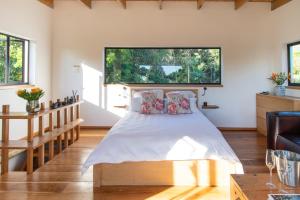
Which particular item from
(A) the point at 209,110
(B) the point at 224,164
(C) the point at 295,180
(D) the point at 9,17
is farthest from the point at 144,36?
(C) the point at 295,180

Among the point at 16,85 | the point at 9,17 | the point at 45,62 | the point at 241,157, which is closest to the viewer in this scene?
the point at 241,157

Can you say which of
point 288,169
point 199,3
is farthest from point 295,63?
point 288,169

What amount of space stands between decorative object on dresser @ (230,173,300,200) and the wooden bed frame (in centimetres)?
93

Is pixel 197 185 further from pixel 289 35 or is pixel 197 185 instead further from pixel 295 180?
pixel 289 35

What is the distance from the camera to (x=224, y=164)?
8.89 feet

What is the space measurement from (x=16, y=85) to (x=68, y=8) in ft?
7.12

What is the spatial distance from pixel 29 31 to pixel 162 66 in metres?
2.76

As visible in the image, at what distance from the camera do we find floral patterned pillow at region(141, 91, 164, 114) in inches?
176

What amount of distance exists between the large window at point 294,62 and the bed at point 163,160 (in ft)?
10.1

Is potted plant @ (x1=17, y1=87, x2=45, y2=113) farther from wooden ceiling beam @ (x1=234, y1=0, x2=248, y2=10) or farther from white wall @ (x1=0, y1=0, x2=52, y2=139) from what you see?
wooden ceiling beam @ (x1=234, y1=0, x2=248, y2=10)

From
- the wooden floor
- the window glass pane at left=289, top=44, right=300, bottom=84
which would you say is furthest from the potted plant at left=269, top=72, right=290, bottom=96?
the wooden floor

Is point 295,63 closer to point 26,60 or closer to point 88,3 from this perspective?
point 88,3

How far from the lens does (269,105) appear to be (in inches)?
193

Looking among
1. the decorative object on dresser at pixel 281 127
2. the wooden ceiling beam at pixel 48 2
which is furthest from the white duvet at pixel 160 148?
the wooden ceiling beam at pixel 48 2
